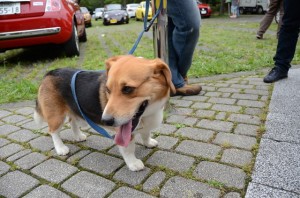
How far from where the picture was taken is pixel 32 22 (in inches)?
228

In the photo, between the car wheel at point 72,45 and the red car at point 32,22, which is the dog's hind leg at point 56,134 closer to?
the red car at point 32,22

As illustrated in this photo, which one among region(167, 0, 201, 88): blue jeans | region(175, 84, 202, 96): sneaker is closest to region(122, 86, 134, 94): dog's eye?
region(167, 0, 201, 88): blue jeans

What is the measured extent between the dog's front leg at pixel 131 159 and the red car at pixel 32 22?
4.41 metres

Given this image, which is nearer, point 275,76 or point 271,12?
point 275,76

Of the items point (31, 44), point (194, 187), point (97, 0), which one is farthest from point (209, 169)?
point (97, 0)

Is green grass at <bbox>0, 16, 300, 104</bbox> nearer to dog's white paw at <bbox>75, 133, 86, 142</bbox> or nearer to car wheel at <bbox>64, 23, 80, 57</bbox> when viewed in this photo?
car wheel at <bbox>64, 23, 80, 57</bbox>

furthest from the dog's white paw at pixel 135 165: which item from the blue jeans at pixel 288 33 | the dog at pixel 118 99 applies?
the blue jeans at pixel 288 33

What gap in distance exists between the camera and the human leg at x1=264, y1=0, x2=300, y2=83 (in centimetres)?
392

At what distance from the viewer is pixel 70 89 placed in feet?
8.59

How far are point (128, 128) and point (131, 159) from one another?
0.31 m

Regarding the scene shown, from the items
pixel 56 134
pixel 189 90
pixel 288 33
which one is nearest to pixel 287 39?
pixel 288 33

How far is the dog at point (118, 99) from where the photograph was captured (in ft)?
6.72

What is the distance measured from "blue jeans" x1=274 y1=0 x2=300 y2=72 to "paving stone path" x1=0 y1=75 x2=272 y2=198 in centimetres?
85

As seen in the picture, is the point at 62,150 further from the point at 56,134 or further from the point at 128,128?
the point at 128,128
